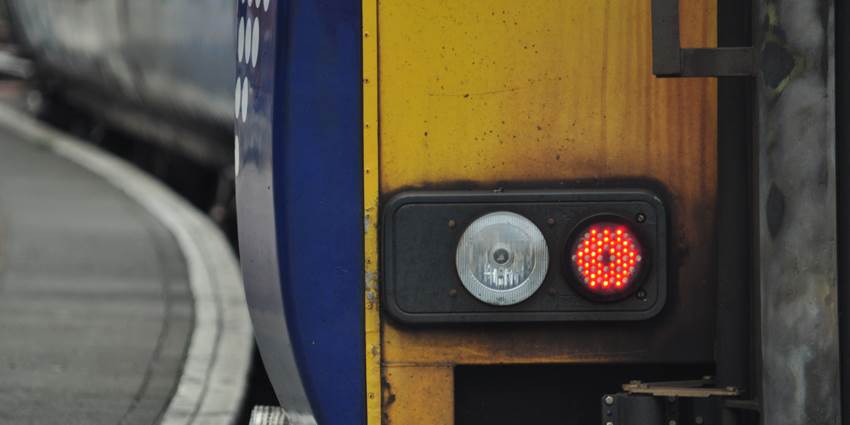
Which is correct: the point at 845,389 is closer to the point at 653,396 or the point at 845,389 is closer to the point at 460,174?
the point at 653,396

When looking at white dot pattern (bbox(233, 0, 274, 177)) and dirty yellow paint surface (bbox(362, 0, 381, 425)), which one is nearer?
dirty yellow paint surface (bbox(362, 0, 381, 425))

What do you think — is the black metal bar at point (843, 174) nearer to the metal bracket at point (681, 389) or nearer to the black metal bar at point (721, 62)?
the black metal bar at point (721, 62)

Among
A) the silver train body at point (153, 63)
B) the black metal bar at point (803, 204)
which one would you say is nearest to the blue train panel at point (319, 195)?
the black metal bar at point (803, 204)

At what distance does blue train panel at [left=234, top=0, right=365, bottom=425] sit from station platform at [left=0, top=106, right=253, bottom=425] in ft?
10.7

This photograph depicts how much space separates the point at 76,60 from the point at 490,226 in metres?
14.2

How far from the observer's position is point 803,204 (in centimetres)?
269

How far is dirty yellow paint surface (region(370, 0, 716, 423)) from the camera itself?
306 cm

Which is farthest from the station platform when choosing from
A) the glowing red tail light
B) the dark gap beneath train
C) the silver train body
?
the glowing red tail light

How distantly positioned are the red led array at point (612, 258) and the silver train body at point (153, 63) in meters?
4.04

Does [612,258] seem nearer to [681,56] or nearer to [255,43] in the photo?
[681,56]

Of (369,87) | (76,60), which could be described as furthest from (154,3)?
(369,87)

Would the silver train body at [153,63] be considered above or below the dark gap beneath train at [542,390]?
above

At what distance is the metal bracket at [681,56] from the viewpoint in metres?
2.72

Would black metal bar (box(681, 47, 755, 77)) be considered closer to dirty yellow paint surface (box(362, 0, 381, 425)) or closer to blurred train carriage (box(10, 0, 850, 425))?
blurred train carriage (box(10, 0, 850, 425))
